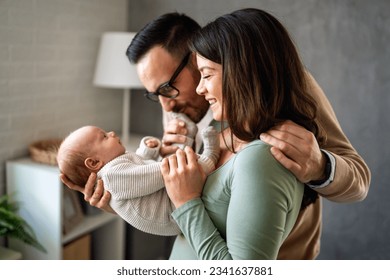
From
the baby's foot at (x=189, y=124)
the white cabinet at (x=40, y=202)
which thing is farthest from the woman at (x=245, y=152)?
the white cabinet at (x=40, y=202)

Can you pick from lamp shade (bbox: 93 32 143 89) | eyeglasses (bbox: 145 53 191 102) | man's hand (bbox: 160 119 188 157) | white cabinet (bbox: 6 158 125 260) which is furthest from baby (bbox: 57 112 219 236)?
lamp shade (bbox: 93 32 143 89)

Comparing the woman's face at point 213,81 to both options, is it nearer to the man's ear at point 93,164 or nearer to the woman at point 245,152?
the woman at point 245,152

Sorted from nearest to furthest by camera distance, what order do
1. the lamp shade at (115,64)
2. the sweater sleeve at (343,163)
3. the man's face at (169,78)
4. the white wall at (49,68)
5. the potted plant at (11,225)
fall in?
1. the sweater sleeve at (343,163)
2. the man's face at (169,78)
3. the potted plant at (11,225)
4. the white wall at (49,68)
5. the lamp shade at (115,64)

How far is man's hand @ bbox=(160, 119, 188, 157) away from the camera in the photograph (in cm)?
120

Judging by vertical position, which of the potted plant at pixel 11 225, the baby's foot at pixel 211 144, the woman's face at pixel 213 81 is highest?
the woman's face at pixel 213 81

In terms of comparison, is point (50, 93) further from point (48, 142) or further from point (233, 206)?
point (233, 206)

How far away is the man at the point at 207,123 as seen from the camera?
0.87 m

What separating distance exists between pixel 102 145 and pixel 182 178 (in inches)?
12.8

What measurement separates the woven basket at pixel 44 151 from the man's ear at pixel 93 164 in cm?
91

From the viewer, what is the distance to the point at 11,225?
176cm

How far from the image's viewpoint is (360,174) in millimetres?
1031

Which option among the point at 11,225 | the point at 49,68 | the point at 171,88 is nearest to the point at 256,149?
the point at 171,88

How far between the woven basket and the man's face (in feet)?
2.85
